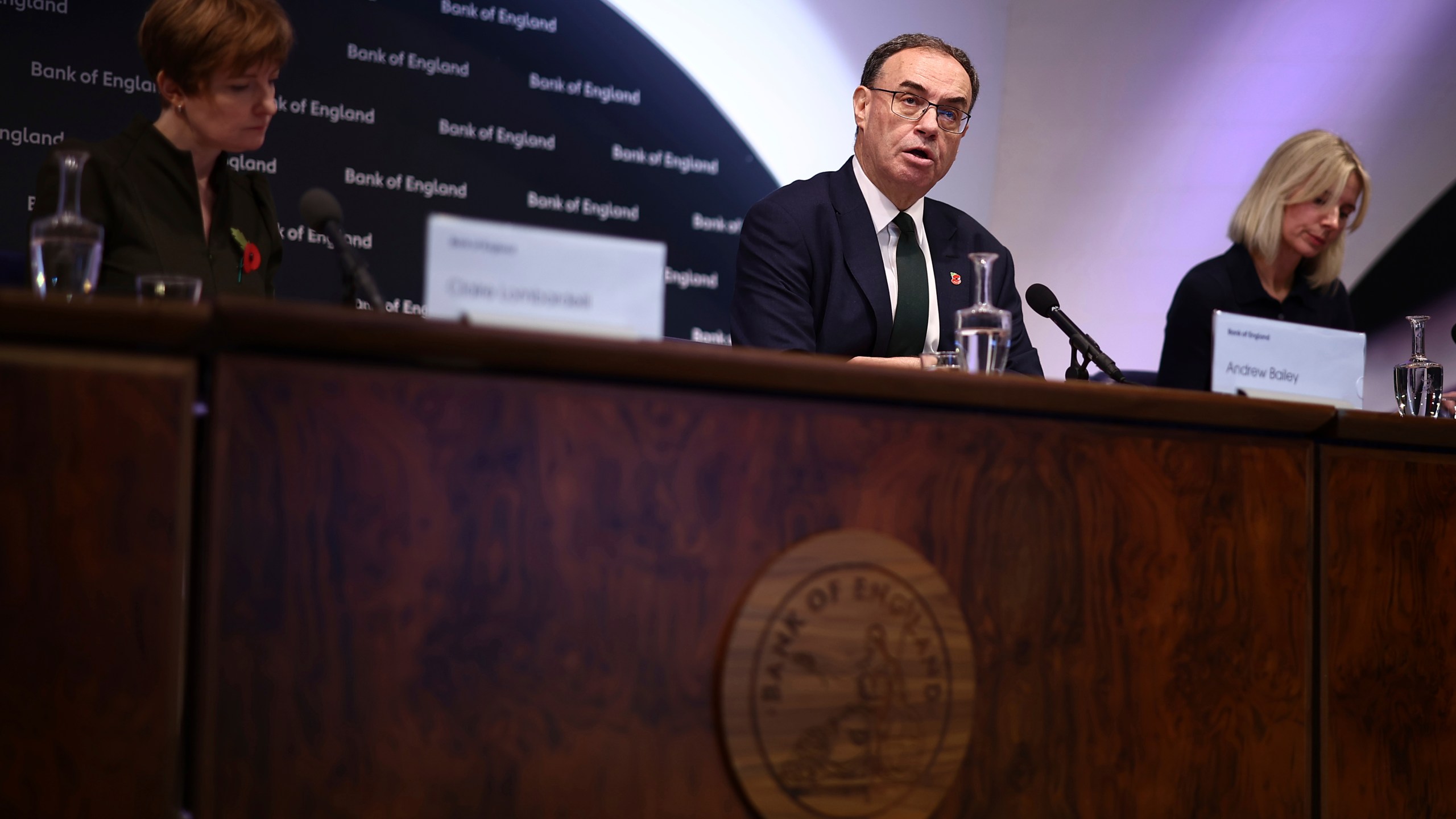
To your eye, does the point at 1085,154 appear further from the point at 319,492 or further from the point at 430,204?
the point at 319,492

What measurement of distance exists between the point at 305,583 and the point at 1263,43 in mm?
3313

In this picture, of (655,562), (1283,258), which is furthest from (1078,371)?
(1283,258)

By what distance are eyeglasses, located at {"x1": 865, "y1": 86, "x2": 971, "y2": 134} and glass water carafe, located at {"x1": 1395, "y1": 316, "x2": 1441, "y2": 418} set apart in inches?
36.1

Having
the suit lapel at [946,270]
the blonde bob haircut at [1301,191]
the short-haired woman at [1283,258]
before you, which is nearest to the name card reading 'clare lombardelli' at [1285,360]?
the suit lapel at [946,270]

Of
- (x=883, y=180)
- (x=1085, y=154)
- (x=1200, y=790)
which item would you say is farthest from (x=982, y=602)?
(x=1085, y=154)

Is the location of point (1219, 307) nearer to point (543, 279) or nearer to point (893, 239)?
point (893, 239)

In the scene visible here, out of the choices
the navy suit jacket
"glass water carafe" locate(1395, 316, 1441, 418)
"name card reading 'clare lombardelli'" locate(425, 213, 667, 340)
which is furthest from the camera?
the navy suit jacket

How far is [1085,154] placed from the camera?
3.58 meters

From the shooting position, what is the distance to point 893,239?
2.29m

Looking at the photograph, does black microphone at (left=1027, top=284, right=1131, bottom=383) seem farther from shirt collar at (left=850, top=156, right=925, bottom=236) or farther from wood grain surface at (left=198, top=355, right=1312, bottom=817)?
shirt collar at (left=850, top=156, right=925, bottom=236)

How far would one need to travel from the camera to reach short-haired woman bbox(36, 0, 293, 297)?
1.77 meters

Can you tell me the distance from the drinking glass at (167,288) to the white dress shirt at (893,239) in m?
1.29

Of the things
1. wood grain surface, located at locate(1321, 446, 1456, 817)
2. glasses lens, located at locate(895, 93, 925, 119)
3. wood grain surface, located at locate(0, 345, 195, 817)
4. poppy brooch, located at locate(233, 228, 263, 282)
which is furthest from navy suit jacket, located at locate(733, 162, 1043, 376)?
wood grain surface, located at locate(0, 345, 195, 817)

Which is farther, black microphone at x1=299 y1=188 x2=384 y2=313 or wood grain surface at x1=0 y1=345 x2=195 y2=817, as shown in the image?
black microphone at x1=299 y1=188 x2=384 y2=313
